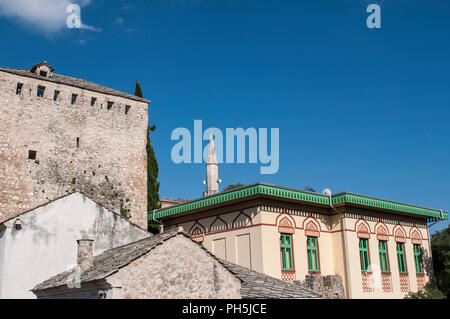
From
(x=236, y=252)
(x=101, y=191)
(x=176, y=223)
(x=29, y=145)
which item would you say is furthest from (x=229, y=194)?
(x=29, y=145)

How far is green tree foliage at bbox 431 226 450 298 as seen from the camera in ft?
85.5

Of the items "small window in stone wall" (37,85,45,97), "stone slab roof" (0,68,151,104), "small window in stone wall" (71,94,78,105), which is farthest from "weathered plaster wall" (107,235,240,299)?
"stone slab roof" (0,68,151,104)

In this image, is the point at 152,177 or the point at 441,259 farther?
the point at 152,177

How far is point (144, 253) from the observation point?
12.9 meters

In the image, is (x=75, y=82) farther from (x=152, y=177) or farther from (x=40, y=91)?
(x=152, y=177)

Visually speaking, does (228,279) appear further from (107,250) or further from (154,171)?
(154,171)

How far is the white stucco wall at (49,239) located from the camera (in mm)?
17062

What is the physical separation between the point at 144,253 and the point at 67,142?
17731 mm

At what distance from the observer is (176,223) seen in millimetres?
25797

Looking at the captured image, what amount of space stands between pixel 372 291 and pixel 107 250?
1254 centimetres

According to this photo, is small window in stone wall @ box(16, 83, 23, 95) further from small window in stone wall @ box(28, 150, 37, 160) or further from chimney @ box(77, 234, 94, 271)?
chimney @ box(77, 234, 94, 271)

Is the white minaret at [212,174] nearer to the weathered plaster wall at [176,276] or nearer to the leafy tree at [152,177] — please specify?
the leafy tree at [152,177]

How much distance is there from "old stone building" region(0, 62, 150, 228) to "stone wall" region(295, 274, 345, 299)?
12667 millimetres

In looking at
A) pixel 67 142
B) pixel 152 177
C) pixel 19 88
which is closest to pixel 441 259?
pixel 152 177
